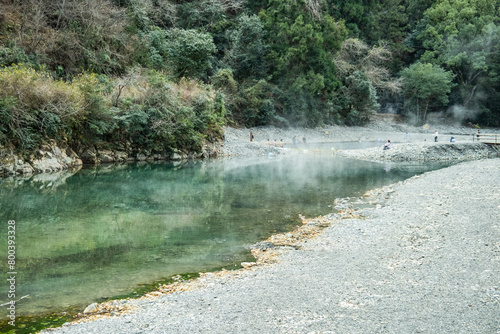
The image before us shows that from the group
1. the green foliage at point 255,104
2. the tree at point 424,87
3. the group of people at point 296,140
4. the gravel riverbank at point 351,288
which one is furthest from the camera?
the tree at point 424,87

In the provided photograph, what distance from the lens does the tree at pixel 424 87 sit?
5616 centimetres

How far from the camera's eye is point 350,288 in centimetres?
659

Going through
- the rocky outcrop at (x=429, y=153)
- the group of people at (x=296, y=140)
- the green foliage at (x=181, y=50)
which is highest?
the green foliage at (x=181, y=50)

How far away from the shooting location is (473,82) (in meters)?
60.1

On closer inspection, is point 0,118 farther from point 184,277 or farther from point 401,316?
point 401,316

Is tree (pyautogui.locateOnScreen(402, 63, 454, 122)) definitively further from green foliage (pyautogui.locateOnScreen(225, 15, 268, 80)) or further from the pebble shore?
the pebble shore

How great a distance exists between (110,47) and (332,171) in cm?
2054

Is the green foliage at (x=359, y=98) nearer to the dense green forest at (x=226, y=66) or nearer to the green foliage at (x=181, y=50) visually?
the dense green forest at (x=226, y=66)

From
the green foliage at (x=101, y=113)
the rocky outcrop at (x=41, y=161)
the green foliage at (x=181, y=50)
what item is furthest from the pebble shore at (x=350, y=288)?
the green foliage at (x=181, y=50)

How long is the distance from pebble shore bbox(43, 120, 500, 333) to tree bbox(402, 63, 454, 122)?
50981mm

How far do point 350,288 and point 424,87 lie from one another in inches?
2240

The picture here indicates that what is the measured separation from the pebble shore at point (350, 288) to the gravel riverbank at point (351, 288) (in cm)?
2

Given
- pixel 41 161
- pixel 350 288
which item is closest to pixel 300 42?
pixel 41 161

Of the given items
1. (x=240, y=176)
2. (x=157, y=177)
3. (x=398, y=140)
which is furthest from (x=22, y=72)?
(x=398, y=140)
